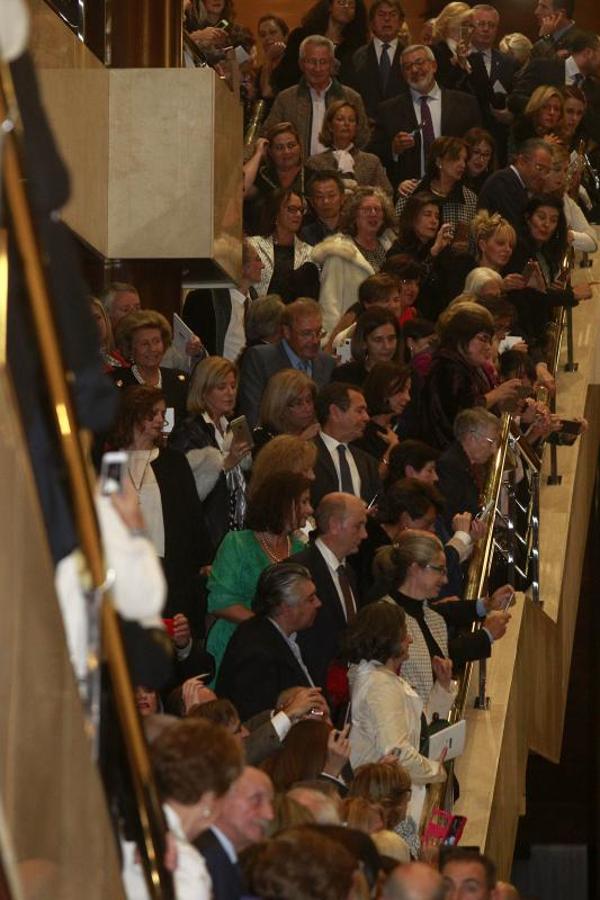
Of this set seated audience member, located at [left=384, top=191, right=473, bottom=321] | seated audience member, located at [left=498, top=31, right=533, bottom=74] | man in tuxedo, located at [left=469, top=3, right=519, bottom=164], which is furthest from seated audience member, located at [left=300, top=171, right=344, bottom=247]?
seated audience member, located at [left=498, top=31, right=533, bottom=74]

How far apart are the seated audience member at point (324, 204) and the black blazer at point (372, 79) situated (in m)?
2.97

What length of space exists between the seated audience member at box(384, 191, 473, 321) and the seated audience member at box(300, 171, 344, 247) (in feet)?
1.21

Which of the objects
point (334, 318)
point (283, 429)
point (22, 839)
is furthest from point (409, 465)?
point (22, 839)

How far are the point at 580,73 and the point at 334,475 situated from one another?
751cm

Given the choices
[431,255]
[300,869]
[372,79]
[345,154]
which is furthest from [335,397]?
[372,79]

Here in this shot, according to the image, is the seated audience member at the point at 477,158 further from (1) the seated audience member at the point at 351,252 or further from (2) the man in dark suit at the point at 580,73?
(2) the man in dark suit at the point at 580,73

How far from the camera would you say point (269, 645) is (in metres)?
6.79

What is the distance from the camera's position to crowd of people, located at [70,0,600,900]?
16.0 ft

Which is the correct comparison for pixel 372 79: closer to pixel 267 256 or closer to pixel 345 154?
pixel 345 154

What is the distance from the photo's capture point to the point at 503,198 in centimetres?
1238

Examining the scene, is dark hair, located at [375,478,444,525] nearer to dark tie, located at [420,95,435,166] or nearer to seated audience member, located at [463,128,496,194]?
seated audience member, located at [463,128,496,194]

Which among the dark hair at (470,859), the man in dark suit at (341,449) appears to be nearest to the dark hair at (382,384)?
the man in dark suit at (341,449)

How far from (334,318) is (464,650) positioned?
129 inches

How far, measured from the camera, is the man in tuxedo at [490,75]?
48.8 ft
